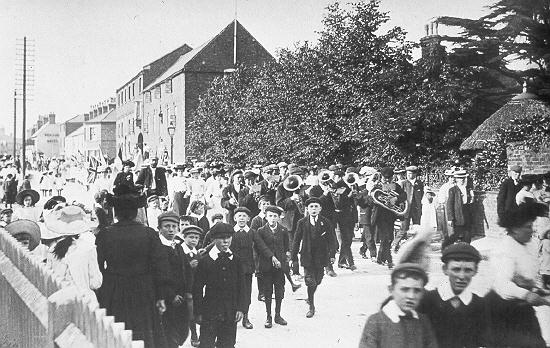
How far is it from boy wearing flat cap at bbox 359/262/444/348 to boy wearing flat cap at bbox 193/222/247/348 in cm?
250

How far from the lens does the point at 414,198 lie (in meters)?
12.8

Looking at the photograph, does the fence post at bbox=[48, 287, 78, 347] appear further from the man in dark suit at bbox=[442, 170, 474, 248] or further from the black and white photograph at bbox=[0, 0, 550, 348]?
the man in dark suit at bbox=[442, 170, 474, 248]

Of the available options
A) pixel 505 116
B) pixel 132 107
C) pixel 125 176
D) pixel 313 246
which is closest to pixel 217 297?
pixel 313 246

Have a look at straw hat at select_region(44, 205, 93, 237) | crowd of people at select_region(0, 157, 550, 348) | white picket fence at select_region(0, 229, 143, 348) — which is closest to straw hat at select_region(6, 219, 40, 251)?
crowd of people at select_region(0, 157, 550, 348)

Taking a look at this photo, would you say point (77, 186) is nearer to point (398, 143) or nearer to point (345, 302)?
point (398, 143)

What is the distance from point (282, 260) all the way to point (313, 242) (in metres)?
0.62

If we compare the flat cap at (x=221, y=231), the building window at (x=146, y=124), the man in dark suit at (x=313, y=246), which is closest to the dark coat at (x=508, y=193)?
the man in dark suit at (x=313, y=246)

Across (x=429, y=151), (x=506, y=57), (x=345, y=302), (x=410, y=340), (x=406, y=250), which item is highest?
(x=506, y=57)

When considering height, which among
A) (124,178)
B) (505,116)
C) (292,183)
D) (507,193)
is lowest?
(507,193)

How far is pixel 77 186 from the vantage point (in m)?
22.3

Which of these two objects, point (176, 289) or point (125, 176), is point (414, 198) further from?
point (176, 289)

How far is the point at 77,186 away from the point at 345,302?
15.9 meters

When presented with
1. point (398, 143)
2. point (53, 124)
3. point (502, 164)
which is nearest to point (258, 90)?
point (398, 143)

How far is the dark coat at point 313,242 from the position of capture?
7.98 meters
